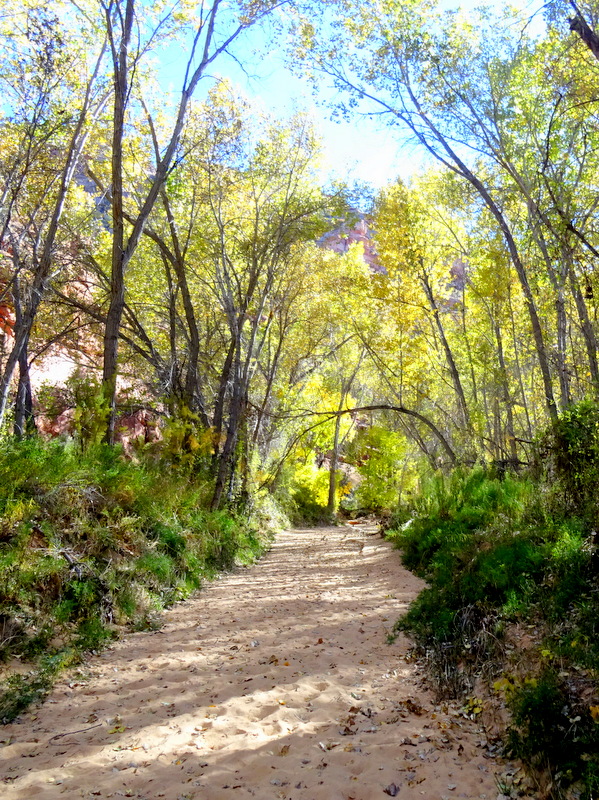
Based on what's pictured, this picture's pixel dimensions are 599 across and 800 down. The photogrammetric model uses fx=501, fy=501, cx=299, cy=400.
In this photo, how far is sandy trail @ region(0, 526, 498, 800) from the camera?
2828mm

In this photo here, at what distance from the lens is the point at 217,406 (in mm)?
12352

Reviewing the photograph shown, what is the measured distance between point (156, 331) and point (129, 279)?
7.33ft

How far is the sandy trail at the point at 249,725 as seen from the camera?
2.83 meters

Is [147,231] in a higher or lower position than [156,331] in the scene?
higher

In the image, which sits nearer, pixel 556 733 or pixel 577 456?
pixel 556 733

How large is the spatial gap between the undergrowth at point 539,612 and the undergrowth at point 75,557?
315 centimetres

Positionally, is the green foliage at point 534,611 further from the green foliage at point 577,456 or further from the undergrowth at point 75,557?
the undergrowth at point 75,557

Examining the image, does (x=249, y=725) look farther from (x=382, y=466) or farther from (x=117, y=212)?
(x=382, y=466)

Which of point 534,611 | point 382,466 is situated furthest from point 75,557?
point 382,466

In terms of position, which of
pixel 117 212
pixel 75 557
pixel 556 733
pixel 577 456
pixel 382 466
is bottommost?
→ pixel 556 733

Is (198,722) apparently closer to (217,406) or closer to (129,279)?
(217,406)

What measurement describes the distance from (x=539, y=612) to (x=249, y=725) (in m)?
2.44

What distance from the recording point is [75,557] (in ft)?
16.9

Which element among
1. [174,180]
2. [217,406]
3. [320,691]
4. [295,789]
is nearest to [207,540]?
[217,406]
